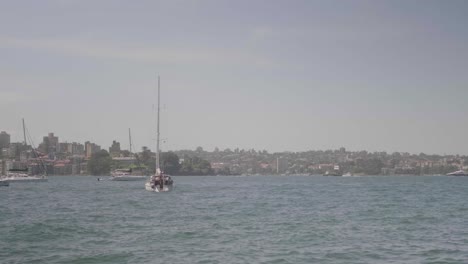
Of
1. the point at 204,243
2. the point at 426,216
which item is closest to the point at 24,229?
the point at 204,243

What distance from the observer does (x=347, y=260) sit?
23.7 meters

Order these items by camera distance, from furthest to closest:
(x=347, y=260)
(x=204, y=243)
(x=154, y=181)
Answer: (x=154, y=181) < (x=204, y=243) < (x=347, y=260)

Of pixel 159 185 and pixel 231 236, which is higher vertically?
pixel 159 185

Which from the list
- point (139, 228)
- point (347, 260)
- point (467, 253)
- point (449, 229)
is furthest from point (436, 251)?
point (139, 228)

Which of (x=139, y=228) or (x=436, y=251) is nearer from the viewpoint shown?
(x=436, y=251)

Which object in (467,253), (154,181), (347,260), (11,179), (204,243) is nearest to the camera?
(347,260)

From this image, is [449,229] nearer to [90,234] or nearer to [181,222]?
[181,222]

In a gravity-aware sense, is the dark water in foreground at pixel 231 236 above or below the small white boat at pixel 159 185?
below

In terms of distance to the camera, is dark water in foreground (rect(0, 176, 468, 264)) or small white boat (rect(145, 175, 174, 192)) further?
small white boat (rect(145, 175, 174, 192))

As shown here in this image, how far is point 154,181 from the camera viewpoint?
8331 cm

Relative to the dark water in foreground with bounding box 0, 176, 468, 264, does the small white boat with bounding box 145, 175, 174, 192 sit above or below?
above

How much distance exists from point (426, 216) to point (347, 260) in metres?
22.4

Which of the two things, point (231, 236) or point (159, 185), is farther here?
point (159, 185)

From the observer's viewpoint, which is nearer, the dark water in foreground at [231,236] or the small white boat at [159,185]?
the dark water in foreground at [231,236]
